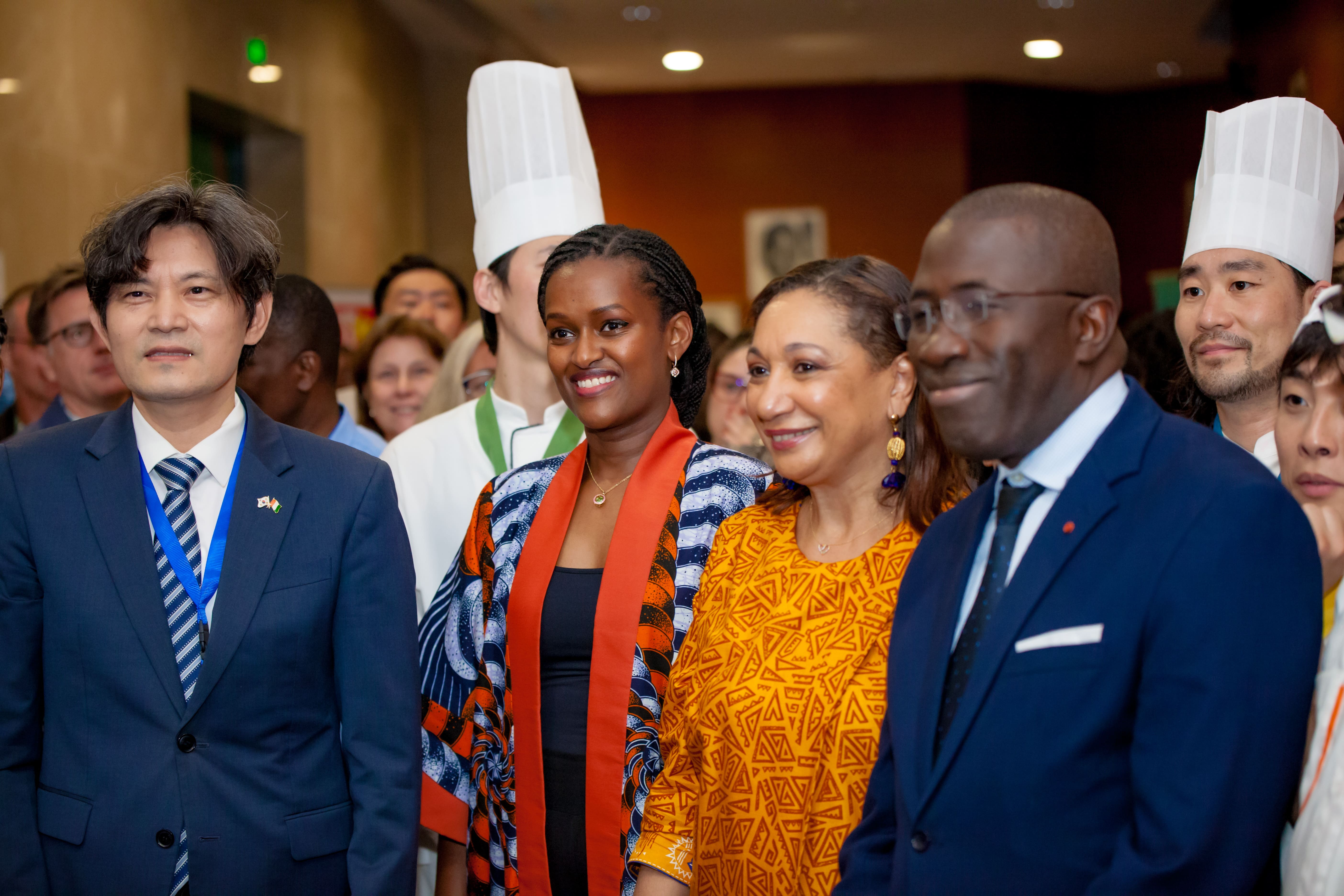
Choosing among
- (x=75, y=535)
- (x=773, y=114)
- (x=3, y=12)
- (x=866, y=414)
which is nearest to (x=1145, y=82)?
(x=773, y=114)

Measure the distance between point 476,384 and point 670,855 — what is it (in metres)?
2.01

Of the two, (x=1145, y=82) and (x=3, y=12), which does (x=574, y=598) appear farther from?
(x=1145, y=82)

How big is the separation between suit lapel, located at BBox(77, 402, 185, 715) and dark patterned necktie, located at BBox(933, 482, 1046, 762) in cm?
110

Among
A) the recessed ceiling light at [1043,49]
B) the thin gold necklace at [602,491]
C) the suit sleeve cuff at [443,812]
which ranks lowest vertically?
the suit sleeve cuff at [443,812]

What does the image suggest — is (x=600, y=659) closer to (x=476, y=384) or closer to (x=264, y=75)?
(x=476, y=384)

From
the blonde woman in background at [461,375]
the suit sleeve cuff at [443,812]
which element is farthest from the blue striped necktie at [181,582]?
the blonde woman in background at [461,375]

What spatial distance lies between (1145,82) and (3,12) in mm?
8770

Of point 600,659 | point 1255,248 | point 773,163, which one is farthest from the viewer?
point 773,163

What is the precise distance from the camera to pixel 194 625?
1873 mm

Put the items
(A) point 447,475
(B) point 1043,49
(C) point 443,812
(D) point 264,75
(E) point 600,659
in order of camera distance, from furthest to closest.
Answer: (B) point 1043,49, (D) point 264,75, (A) point 447,475, (C) point 443,812, (E) point 600,659

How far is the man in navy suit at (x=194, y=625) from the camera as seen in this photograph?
1.82 m

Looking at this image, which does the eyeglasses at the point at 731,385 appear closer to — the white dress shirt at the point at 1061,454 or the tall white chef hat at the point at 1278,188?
the tall white chef hat at the point at 1278,188

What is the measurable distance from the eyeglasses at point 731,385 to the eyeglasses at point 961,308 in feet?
9.30

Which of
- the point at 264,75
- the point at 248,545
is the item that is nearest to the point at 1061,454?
the point at 248,545
